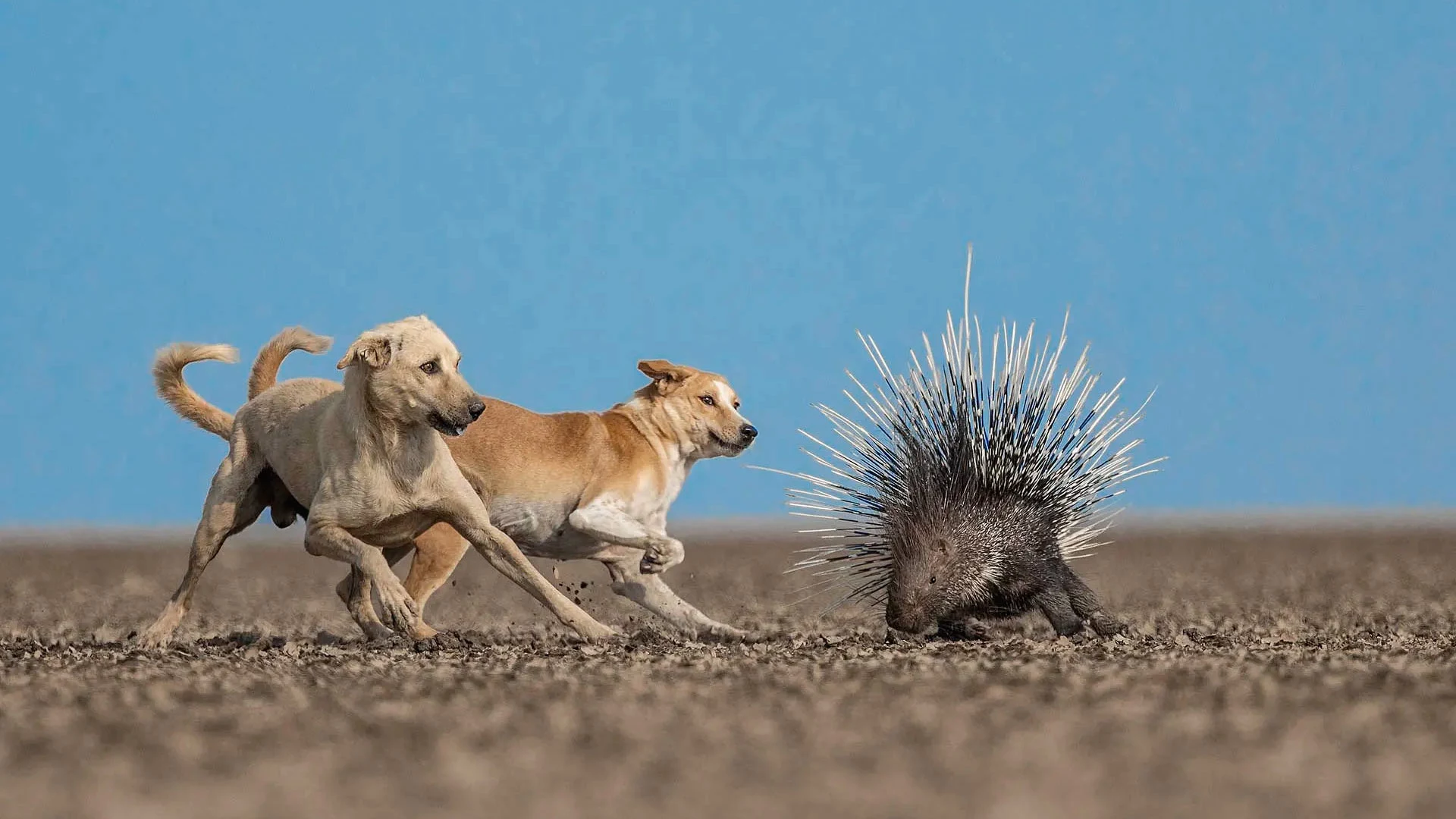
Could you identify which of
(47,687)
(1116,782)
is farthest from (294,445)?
(1116,782)

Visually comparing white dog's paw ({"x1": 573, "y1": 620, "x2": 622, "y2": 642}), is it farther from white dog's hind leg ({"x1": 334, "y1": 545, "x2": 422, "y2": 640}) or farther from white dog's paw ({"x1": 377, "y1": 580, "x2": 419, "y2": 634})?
→ white dog's hind leg ({"x1": 334, "y1": 545, "x2": 422, "y2": 640})

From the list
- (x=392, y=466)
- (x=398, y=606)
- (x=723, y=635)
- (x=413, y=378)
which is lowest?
(x=723, y=635)

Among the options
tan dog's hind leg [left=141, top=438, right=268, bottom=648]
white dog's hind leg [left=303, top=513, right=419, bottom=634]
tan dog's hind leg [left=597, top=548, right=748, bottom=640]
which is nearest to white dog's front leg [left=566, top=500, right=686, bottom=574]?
tan dog's hind leg [left=597, top=548, right=748, bottom=640]

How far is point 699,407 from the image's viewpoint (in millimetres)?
9867

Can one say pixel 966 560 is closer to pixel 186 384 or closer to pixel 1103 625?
pixel 1103 625

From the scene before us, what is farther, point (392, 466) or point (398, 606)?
point (392, 466)

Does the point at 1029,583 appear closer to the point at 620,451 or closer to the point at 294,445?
the point at 620,451

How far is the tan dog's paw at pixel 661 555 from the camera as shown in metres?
8.90

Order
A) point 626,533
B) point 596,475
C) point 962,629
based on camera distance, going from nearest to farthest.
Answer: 1. point 962,629
2. point 626,533
3. point 596,475

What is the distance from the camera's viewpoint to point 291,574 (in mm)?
22797

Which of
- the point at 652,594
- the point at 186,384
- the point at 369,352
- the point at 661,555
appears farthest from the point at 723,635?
the point at 186,384

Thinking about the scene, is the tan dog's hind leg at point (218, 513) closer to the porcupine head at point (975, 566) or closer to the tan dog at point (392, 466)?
the tan dog at point (392, 466)

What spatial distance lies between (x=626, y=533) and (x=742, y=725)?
4500 mm

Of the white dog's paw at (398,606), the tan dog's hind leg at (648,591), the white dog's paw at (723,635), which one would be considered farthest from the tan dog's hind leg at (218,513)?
the white dog's paw at (723,635)
